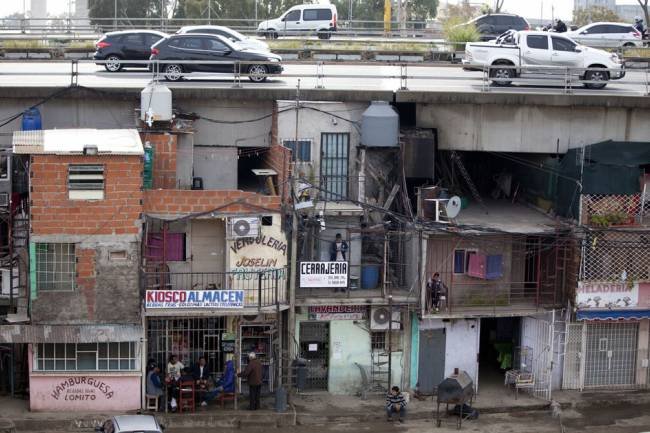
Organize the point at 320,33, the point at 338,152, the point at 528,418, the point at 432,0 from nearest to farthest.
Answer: the point at 528,418 → the point at 338,152 → the point at 320,33 → the point at 432,0

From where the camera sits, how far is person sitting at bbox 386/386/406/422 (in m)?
28.9

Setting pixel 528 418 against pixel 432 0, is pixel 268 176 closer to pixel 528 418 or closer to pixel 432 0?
pixel 528 418

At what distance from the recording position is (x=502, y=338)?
33.6 metres

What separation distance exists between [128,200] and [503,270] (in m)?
9.62

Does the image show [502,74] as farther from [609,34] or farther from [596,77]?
[609,34]

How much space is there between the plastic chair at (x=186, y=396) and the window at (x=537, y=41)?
15440mm

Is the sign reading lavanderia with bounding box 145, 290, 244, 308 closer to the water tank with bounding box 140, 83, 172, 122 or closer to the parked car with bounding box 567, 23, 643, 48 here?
the water tank with bounding box 140, 83, 172, 122

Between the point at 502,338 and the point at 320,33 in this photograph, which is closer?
the point at 502,338

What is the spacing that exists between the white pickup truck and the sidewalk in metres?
10.1

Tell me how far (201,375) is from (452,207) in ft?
24.0

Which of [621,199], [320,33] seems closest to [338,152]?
[621,199]

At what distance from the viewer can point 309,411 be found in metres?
29.2

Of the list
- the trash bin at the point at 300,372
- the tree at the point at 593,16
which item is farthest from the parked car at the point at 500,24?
the tree at the point at 593,16

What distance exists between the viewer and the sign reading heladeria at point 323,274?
30016mm
